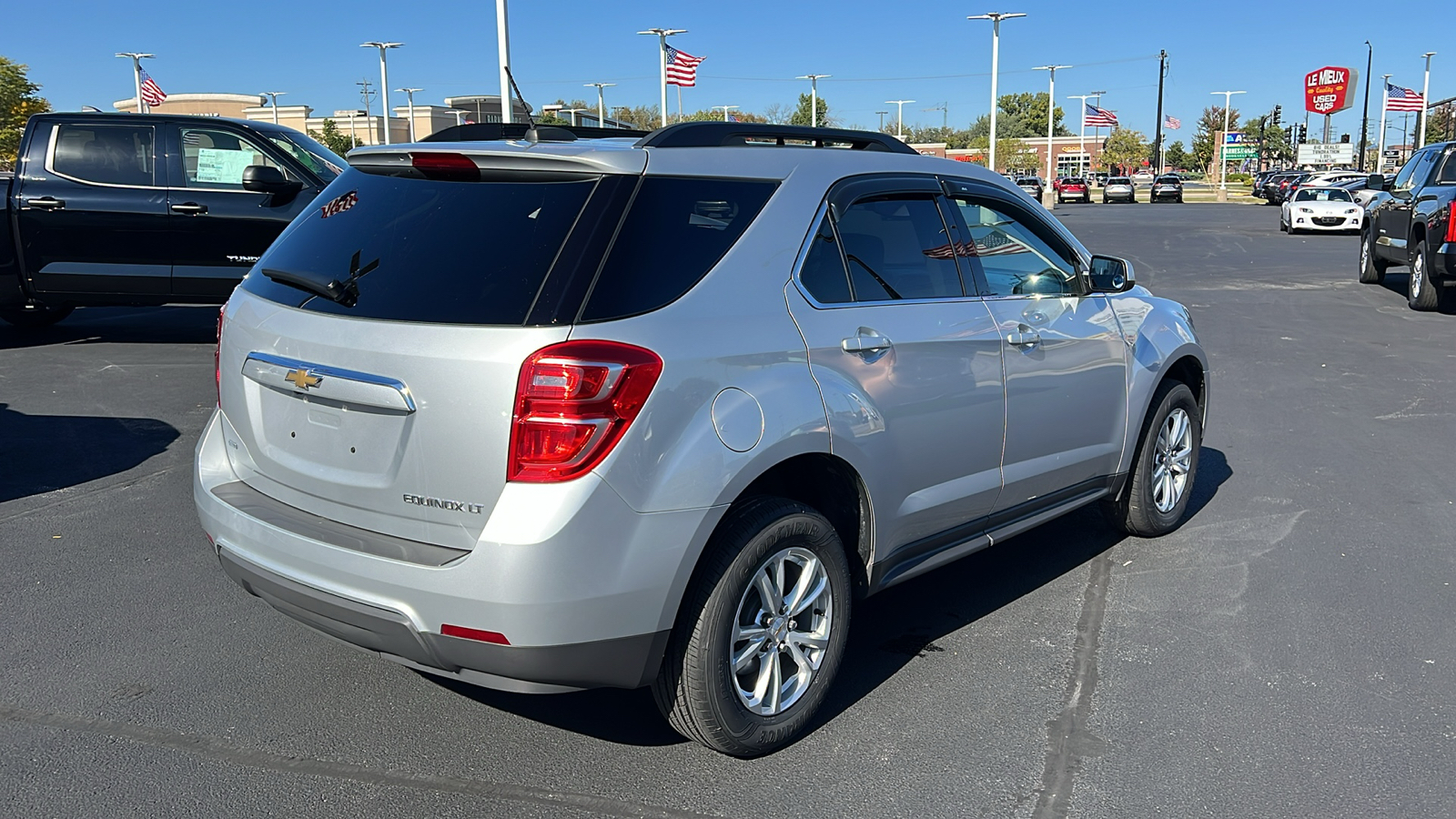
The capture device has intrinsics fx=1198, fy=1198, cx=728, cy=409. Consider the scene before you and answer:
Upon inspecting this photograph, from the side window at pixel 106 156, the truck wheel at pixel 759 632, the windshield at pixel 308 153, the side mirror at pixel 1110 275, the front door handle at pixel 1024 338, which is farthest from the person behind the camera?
the windshield at pixel 308 153

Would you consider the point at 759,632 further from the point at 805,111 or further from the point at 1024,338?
the point at 805,111

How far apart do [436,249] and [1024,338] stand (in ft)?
7.07

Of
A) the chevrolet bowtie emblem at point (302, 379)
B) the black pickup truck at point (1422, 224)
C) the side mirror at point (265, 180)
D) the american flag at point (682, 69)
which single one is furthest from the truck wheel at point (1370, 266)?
the american flag at point (682, 69)

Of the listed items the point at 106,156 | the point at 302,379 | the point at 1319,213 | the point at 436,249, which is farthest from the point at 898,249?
the point at 1319,213

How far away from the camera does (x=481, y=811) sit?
10.3 feet

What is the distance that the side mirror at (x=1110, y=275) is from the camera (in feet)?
16.1

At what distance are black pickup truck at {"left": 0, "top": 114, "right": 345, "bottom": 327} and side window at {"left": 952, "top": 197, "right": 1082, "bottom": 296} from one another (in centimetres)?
710

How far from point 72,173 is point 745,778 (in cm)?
920

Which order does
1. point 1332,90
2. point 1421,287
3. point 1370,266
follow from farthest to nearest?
point 1332,90
point 1370,266
point 1421,287

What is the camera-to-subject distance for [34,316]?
1120 centimetres

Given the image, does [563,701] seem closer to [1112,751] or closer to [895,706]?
[895,706]

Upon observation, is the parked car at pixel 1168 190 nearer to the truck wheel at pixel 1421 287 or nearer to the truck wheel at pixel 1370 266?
the truck wheel at pixel 1370 266

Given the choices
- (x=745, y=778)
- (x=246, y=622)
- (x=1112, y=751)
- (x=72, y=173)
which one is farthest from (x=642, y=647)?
(x=72, y=173)

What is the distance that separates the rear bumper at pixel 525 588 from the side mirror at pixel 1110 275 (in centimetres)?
251
